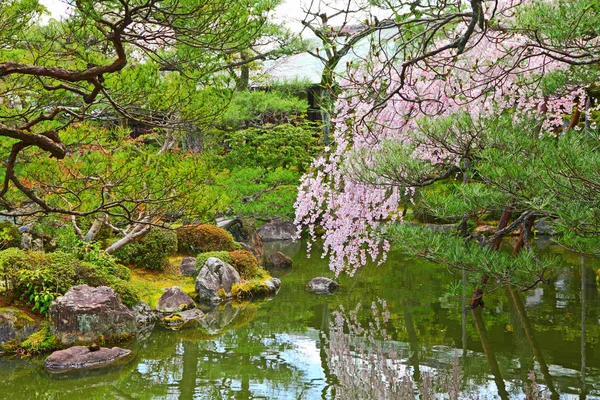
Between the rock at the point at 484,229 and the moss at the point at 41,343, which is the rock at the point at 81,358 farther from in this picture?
the rock at the point at 484,229

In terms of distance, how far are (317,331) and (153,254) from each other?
158 inches

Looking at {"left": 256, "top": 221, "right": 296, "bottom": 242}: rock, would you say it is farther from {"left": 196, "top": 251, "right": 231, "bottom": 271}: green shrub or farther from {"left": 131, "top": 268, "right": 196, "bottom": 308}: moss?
{"left": 131, "top": 268, "right": 196, "bottom": 308}: moss

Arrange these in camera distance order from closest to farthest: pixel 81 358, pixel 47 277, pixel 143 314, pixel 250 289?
pixel 81 358
pixel 47 277
pixel 143 314
pixel 250 289

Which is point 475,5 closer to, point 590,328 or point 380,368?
point 380,368

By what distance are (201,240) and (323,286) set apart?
124 inches

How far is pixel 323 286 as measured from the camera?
10.8 meters

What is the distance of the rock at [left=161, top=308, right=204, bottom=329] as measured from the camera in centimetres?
868

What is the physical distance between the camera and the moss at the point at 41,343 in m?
7.26

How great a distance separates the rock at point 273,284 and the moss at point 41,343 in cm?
431

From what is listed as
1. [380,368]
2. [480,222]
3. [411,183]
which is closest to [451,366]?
[380,368]

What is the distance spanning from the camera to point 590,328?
7629mm

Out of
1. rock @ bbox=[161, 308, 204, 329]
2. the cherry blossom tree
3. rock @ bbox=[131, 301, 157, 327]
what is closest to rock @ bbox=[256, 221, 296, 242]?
rock @ bbox=[161, 308, 204, 329]

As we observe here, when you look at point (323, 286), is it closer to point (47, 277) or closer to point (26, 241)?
point (47, 277)

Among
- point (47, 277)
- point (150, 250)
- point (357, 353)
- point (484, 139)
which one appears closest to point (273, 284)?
point (150, 250)
